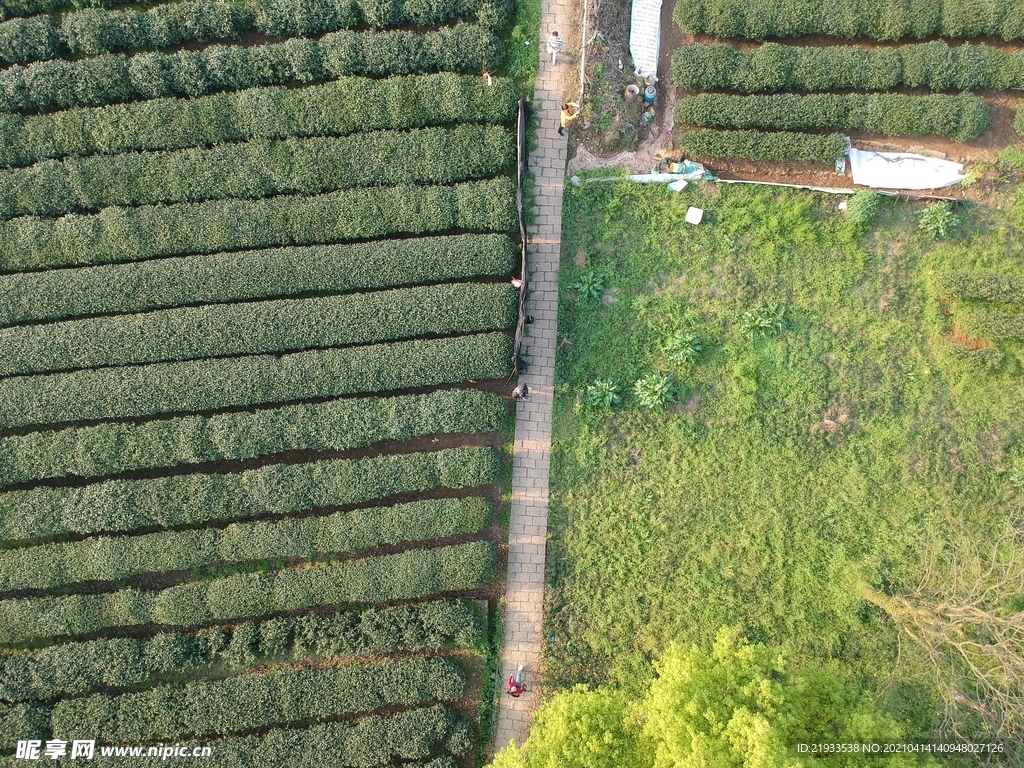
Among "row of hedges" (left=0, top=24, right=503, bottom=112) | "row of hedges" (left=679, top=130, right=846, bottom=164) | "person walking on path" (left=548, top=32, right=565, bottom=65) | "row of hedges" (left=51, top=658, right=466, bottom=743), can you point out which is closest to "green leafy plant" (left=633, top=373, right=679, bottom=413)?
"row of hedges" (left=679, top=130, right=846, bottom=164)

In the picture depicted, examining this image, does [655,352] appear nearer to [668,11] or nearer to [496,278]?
[496,278]

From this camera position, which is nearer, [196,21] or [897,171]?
[196,21]

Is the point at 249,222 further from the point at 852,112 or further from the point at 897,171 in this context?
the point at 897,171

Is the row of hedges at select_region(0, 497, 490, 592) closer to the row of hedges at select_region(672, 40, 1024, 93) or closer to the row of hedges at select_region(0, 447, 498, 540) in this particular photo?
the row of hedges at select_region(0, 447, 498, 540)

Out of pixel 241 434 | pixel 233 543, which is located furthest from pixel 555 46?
pixel 233 543

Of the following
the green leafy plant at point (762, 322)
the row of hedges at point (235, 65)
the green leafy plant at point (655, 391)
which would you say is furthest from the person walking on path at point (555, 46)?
the green leafy plant at point (655, 391)
